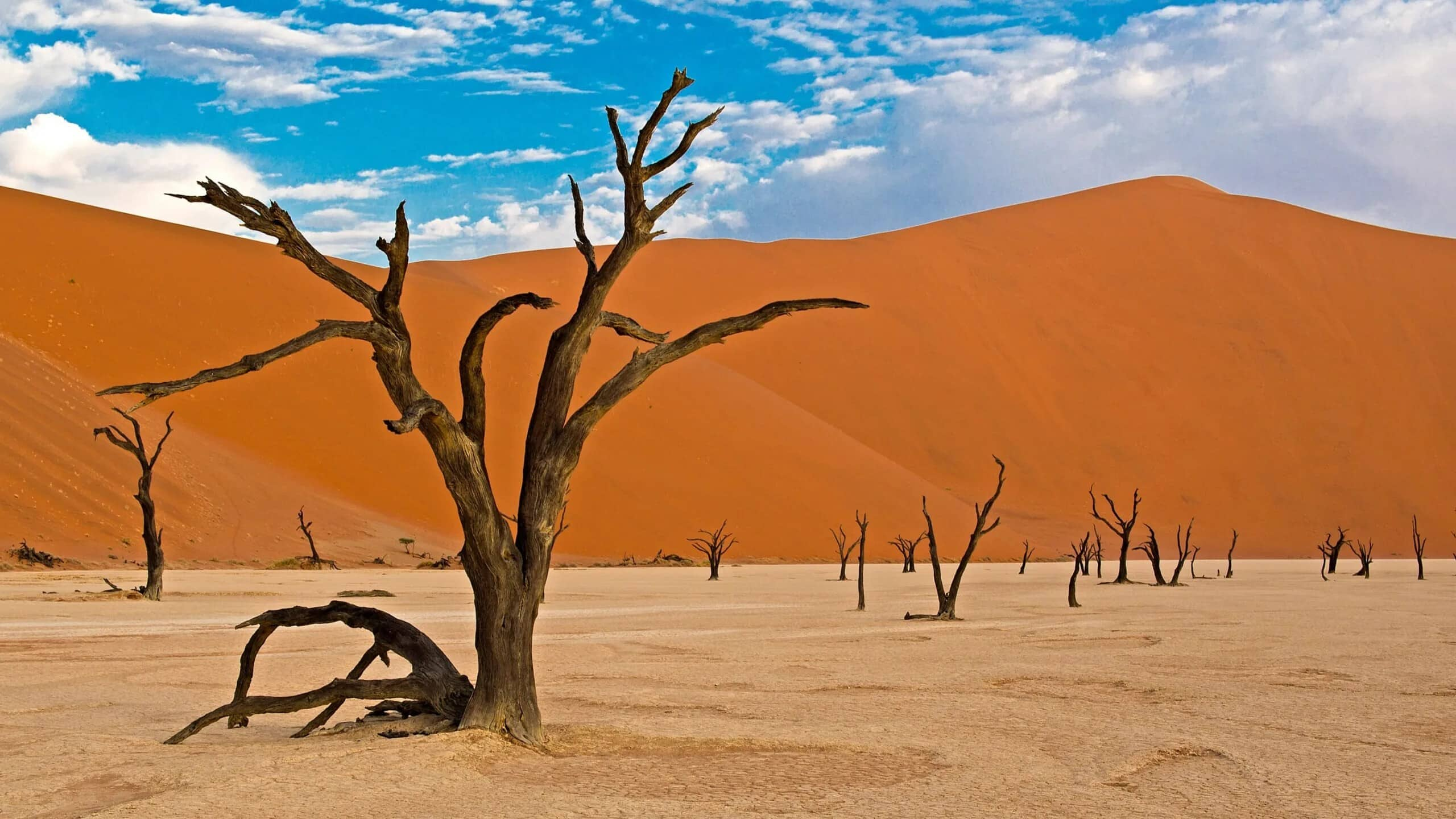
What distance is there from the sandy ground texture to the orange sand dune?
2500cm

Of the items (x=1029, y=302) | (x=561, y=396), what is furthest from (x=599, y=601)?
(x=1029, y=302)

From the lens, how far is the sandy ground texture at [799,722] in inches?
238

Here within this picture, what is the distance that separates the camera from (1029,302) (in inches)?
3056

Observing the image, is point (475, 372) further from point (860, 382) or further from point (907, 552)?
point (860, 382)

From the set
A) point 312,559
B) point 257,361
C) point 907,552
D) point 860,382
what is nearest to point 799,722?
point 257,361

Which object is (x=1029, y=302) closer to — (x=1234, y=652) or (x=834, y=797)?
(x=1234, y=652)

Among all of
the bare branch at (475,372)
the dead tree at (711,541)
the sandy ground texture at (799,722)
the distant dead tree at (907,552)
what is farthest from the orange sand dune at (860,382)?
the bare branch at (475,372)

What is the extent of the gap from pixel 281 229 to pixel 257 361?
747mm

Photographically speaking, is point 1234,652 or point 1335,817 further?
point 1234,652

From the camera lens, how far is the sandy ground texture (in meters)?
6.05

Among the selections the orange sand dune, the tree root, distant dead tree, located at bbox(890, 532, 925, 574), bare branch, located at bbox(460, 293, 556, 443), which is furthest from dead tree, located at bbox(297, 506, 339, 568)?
bare branch, located at bbox(460, 293, 556, 443)

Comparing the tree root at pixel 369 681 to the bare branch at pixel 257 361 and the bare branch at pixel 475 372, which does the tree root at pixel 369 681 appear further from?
the bare branch at pixel 257 361

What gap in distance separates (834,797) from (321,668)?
→ 24.0 feet

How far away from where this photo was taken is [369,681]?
736 centimetres
